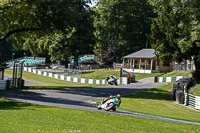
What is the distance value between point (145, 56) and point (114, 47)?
8914 millimetres

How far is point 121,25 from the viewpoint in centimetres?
7056

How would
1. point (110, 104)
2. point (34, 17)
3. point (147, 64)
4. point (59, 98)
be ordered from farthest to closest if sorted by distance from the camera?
1. point (147, 64)
2. point (34, 17)
3. point (59, 98)
4. point (110, 104)

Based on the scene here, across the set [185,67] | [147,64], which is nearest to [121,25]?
[147,64]

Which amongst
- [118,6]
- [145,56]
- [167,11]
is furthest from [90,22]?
[167,11]

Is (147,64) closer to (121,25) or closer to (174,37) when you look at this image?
(121,25)

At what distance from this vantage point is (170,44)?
32000mm

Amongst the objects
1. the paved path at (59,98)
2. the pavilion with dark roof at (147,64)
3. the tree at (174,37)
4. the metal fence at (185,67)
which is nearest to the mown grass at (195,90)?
the tree at (174,37)

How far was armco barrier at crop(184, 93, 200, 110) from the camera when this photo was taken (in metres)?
23.3

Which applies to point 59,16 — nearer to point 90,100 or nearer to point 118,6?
point 90,100

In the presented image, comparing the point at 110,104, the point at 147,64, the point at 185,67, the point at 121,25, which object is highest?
the point at 121,25

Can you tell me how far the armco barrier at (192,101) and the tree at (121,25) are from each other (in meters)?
36.2

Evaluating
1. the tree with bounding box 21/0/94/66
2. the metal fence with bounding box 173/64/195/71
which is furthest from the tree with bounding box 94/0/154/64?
the metal fence with bounding box 173/64/195/71

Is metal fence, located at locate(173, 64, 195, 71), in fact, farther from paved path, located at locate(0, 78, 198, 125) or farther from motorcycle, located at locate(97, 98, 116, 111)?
motorcycle, located at locate(97, 98, 116, 111)

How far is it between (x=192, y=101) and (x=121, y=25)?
48.5 m
